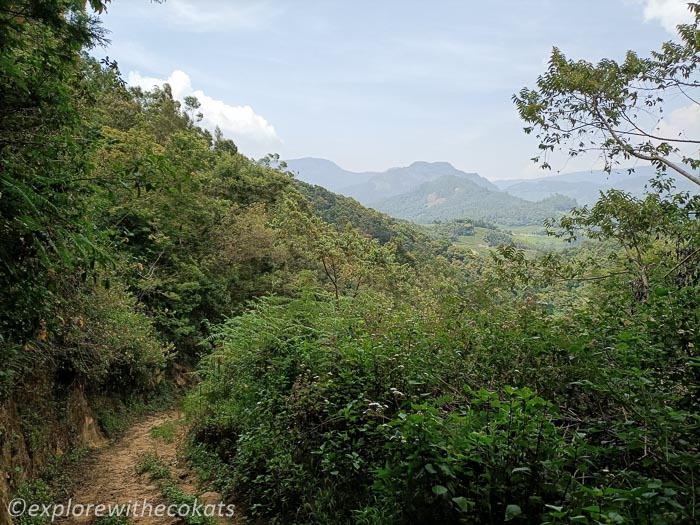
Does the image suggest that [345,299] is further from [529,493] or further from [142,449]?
[529,493]

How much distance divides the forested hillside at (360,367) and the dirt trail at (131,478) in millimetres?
338

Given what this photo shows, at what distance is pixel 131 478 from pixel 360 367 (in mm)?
4465

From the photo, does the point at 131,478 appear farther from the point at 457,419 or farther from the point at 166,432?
the point at 457,419

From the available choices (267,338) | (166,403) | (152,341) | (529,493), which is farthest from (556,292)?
(166,403)

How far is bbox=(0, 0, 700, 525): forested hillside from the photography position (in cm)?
265

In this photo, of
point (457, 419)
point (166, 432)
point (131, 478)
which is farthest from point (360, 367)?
point (166, 432)

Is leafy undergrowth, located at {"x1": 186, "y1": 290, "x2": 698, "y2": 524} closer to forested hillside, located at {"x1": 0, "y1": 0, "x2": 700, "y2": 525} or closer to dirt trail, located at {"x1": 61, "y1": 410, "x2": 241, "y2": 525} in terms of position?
forested hillside, located at {"x1": 0, "y1": 0, "x2": 700, "y2": 525}

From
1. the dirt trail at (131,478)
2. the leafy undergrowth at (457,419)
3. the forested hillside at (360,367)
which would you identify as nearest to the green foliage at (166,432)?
the dirt trail at (131,478)

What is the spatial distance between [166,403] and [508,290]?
11.0m

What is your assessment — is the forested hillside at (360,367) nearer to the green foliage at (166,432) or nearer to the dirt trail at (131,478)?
the dirt trail at (131,478)

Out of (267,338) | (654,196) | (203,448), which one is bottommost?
(203,448)

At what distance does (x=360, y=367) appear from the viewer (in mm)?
4883

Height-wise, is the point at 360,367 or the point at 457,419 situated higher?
the point at 457,419

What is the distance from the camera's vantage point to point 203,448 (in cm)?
707
